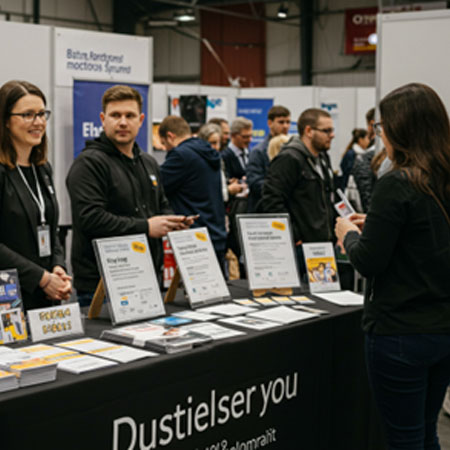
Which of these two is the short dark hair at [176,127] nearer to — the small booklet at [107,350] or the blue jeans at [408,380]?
the small booklet at [107,350]

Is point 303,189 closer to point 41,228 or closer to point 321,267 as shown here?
point 321,267

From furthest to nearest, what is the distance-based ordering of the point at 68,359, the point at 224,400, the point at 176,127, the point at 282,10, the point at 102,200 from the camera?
1. the point at 282,10
2. the point at 176,127
3. the point at 102,200
4. the point at 224,400
5. the point at 68,359

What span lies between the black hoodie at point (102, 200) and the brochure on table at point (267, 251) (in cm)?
38

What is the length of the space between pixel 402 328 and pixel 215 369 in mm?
545

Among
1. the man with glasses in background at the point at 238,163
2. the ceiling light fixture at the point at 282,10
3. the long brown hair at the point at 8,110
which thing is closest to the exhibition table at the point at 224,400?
the long brown hair at the point at 8,110

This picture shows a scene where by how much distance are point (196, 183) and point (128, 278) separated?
6.10ft

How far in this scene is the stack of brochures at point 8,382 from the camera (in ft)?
4.89

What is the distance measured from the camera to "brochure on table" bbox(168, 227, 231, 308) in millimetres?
2396

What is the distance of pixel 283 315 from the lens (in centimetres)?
236

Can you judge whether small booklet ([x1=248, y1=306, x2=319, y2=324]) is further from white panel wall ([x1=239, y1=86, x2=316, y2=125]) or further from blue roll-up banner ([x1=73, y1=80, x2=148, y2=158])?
white panel wall ([x1=239, y1=86, x2=316, y2=125])

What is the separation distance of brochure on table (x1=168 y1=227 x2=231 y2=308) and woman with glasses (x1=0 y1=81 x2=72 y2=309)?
418 millimetres

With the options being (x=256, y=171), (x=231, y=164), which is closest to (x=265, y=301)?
(x=256, y=171)

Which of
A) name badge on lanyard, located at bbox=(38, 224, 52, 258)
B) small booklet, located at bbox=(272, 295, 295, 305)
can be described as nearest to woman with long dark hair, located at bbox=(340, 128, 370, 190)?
small booklet, located at bbox=(272, 295, 295, 305)

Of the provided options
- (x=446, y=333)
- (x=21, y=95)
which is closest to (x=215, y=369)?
(x=446, y=333)
